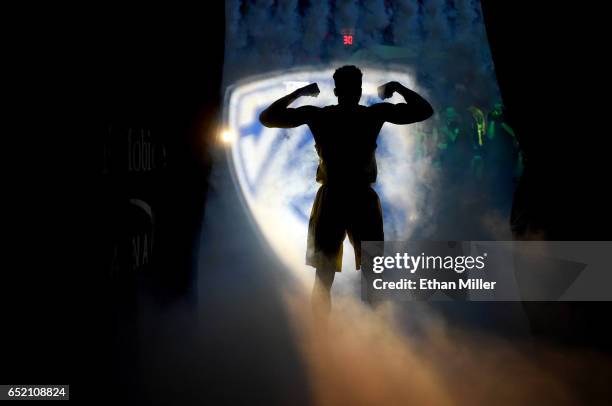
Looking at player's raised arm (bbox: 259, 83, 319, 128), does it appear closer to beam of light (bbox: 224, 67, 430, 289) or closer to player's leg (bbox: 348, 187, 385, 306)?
player's leg (bbox: 348, 187, 385, 306)

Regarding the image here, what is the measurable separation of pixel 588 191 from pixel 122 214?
89.2 inches

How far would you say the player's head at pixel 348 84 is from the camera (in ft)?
6.17

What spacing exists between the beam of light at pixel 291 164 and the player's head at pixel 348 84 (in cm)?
226

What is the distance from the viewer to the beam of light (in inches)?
163

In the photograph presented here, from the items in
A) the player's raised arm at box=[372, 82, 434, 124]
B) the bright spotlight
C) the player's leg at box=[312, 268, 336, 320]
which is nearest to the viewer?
the player's raised arm at box=[372, 82, 434, 124]

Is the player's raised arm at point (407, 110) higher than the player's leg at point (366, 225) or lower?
higher

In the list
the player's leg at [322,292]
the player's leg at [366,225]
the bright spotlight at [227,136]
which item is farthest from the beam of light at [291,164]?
the player's leg at [366,225]

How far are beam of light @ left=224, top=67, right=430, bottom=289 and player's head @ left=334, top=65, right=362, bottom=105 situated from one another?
2.26m

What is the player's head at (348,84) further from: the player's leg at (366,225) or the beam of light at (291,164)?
the beam of light at (291,164)

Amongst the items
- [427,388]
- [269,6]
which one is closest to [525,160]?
[427,388]

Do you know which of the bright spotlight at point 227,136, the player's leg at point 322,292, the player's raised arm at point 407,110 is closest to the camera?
the player's raised arm at point 407,110

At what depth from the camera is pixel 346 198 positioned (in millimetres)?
1892

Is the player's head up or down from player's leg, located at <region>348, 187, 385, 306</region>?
up

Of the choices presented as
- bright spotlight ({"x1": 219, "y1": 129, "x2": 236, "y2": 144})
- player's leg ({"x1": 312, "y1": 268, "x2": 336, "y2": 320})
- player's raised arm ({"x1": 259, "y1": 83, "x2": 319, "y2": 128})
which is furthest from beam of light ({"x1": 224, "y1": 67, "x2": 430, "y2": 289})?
player's raised arm ({"x1": 259, "y1": 83, "x2": 319, "y2": 128})
